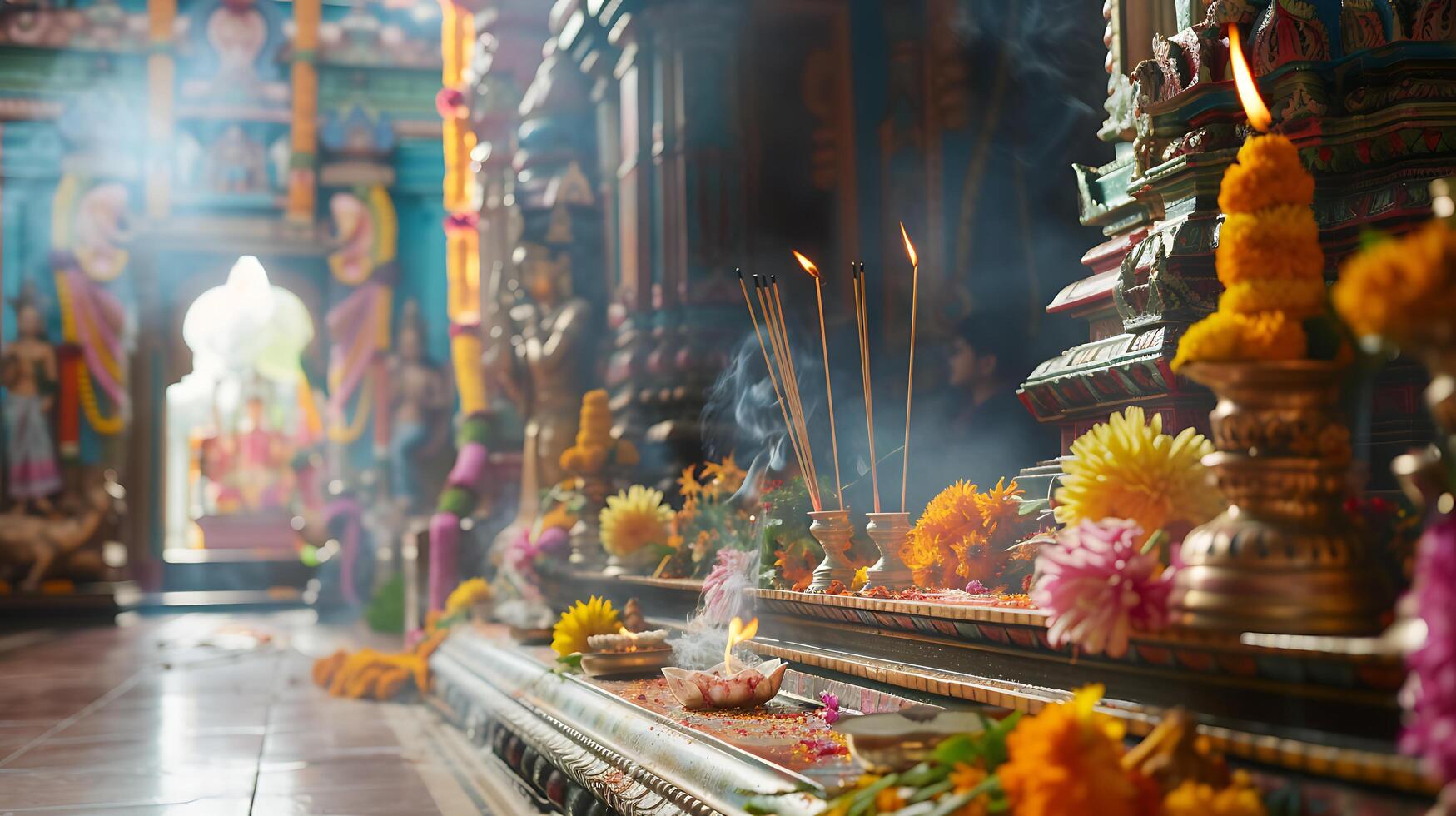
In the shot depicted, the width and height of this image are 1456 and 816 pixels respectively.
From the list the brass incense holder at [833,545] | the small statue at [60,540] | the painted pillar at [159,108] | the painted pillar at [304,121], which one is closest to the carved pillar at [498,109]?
the brass incense holder at [833,545]

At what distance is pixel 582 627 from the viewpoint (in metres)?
3.58

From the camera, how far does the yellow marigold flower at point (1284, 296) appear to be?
54.4 inches

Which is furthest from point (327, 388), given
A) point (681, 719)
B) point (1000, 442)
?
point (681, 719)

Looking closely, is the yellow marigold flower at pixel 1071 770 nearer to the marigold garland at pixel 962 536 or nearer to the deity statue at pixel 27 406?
the marigold garland at pixel 962 536

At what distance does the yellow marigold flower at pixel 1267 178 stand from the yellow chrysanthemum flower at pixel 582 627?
248cm

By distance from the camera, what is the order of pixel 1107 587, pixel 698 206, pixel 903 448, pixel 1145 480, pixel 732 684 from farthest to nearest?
pixel 698 206, pixel 903 448, pixel 732 684, pixel 1145 480, pixel 1107 587

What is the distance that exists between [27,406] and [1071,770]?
1550 centimetres

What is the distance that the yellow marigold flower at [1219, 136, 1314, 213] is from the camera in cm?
139

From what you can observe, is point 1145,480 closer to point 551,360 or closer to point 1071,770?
point 1071,770

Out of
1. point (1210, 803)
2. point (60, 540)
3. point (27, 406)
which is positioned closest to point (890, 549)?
point (1210, 803)

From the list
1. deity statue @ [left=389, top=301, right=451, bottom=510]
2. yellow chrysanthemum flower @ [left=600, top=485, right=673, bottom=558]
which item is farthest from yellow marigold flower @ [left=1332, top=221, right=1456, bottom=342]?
deity statue @ [left=389, top=301, right=451, bottom=510]

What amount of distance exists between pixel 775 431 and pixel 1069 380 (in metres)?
2.09

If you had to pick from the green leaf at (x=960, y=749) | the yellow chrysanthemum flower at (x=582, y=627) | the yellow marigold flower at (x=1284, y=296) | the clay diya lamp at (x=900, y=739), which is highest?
the yellow marigold flower at (x=1284, y=296)

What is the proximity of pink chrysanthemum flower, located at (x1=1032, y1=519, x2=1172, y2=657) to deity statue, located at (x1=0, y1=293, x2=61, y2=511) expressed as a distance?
1515 cm
